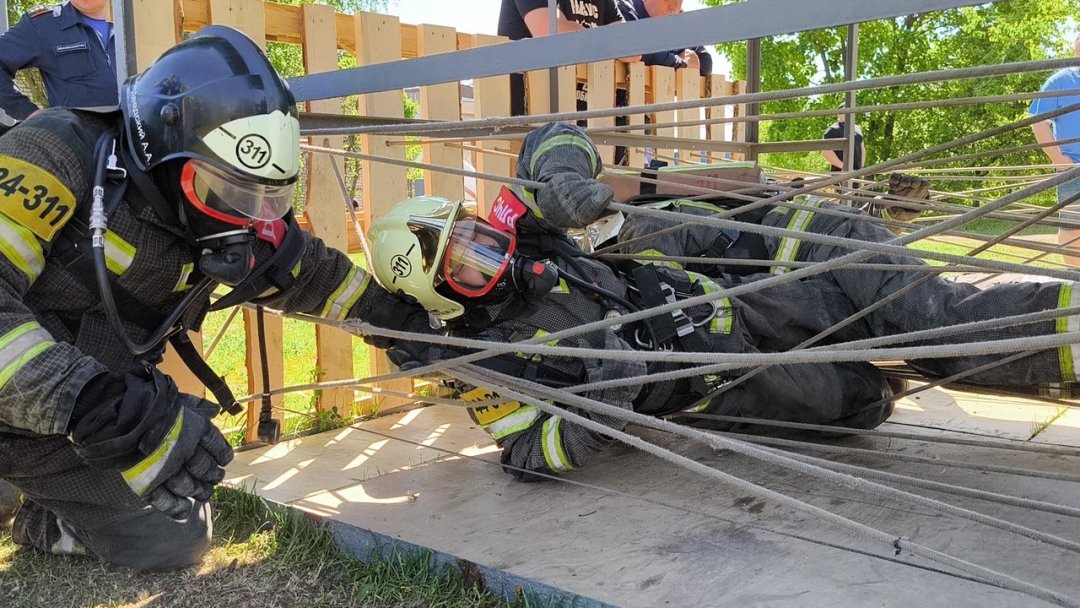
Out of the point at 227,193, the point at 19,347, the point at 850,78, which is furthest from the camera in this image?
the point at 850,78

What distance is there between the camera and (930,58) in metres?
18.8

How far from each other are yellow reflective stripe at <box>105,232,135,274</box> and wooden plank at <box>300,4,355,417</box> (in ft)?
4.37

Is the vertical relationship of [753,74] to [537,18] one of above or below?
below

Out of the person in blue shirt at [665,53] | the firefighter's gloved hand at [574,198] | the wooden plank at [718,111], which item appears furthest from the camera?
the wooden plank at [718,111]

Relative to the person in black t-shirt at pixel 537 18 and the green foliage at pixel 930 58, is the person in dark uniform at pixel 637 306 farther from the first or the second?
the green foliage at pixel 930 58

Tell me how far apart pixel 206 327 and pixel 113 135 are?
156 inches

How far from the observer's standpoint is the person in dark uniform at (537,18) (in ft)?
16.2

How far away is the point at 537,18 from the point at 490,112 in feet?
2.13

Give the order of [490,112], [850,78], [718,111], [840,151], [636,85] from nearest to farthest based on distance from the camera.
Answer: [490,112] → [850,78] → [636,85] → [840,151] → [718,111]

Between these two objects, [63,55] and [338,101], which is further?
[338,101]

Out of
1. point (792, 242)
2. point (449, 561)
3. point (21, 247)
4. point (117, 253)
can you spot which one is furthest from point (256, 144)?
point (792, 242)

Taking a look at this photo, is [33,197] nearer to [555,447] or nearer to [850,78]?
[555,447]

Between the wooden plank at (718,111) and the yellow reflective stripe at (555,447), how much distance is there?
3773 millimetres

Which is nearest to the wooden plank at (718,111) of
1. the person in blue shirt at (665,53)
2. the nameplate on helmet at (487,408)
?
the person in blue shirt at (665,53)
